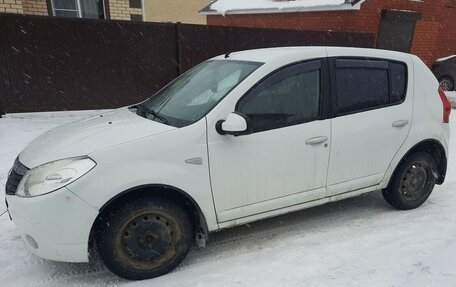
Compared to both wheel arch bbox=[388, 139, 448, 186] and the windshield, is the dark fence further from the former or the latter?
wheel arch bbox=[388, 139, 448, 186]

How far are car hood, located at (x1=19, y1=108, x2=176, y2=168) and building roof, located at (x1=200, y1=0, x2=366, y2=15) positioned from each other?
42.6 ft

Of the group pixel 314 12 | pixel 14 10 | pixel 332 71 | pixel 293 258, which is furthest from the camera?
pixel 314 12

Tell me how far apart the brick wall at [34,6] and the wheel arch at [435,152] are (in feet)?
33.5

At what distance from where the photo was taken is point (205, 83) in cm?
345

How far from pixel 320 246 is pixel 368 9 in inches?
523

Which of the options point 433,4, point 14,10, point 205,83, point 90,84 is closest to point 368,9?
point 433,4

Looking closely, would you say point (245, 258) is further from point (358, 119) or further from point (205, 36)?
point (205, 36)

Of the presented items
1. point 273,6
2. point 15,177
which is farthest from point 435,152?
point 273,6

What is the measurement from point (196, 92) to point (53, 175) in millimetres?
1417

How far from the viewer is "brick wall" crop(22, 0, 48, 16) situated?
1010 cm

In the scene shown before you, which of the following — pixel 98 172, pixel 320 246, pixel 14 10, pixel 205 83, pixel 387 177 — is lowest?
pixel 320 246

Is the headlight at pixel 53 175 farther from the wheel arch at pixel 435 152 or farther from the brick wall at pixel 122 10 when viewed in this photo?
the brick wall at pixel 122 10

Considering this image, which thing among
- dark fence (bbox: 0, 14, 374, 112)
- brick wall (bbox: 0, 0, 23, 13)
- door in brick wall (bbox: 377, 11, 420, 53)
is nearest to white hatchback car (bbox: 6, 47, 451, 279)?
dark fence (bbox: 0, 14, 374, 112)

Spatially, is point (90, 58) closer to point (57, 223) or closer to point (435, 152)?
point (57, 223)
